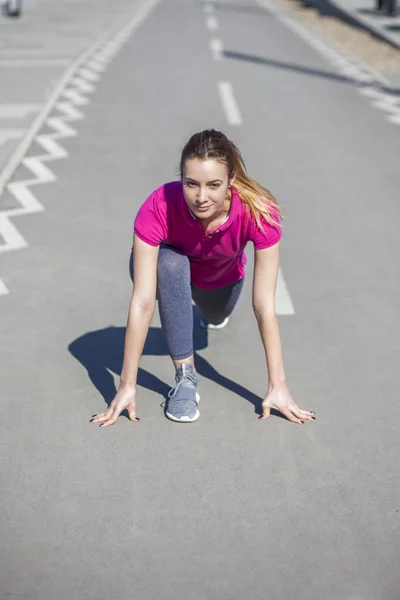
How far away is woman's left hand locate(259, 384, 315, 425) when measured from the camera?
14.8ft

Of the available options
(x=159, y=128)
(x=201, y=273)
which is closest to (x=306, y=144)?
(x=159, y=128)

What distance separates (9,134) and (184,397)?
23.8ft

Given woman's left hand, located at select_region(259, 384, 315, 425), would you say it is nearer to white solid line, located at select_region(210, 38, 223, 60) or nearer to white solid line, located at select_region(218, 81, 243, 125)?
white solid line, located at select_region(218, 81, 243, 125)

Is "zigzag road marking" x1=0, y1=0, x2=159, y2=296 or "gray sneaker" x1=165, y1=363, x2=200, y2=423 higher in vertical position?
"gray sneaker" x1=165, y1=363, x2=200, y2=423

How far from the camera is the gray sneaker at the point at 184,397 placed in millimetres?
4535

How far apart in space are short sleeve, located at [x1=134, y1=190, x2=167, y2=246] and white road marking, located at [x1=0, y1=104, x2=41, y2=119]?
824 centimetres

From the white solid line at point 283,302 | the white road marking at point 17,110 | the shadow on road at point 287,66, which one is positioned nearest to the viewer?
the white solid line at point 283,302

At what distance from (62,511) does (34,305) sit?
2509mm

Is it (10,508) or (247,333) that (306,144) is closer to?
(247,333)

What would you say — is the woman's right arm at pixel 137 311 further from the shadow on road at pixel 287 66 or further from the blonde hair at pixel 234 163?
the shadow on road at pixel 287 66

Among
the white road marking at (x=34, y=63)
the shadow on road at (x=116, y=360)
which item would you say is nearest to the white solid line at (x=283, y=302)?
the shadow on road at (x=116, y=360)

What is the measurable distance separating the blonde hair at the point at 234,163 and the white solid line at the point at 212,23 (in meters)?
20.0

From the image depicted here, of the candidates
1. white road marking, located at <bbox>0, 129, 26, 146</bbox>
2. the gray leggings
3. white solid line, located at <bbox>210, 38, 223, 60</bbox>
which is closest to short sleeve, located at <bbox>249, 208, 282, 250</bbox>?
the gray leggings

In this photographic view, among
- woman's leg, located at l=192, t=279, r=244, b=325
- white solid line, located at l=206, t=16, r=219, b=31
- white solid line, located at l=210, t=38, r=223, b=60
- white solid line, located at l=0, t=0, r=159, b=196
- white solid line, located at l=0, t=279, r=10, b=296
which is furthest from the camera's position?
white solid line, located at l=206, t=16, r=219, b=31
